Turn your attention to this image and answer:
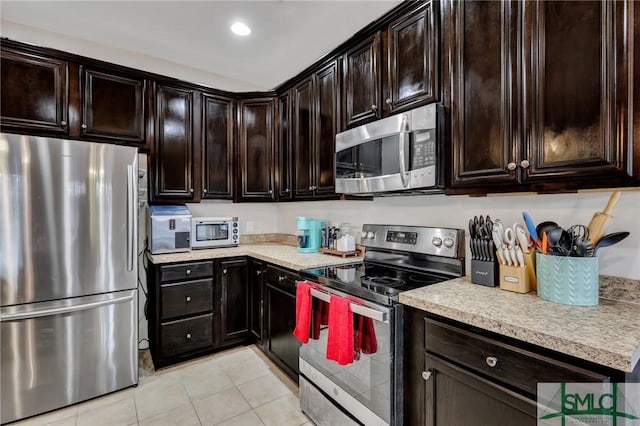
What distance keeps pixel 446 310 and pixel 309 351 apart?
3.48 ft

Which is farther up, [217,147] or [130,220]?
[217,147]

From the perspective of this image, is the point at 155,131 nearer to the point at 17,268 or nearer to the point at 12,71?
the point at 12,71

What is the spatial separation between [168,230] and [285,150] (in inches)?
52.4

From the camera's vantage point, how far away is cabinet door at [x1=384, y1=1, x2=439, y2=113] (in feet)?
5.40

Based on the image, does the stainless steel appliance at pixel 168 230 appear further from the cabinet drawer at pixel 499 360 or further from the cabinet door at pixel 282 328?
the cabinet drawer at pixel 499 360

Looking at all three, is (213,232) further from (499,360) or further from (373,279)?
(499,360)

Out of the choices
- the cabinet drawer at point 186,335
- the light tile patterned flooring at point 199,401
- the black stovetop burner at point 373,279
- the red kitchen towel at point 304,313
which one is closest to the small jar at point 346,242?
the black stovetop burner at point 373,279

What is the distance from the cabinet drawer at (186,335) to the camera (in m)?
2.51

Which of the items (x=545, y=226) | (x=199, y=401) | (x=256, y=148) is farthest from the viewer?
(x=256, y=148)

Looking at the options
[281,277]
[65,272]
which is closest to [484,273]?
[281,277]

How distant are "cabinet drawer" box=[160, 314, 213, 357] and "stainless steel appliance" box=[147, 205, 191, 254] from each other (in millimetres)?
638

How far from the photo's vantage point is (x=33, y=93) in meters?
2.23

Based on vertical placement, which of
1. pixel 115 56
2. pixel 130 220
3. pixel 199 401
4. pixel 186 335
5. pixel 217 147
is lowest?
pixel 199 401

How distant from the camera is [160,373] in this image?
8.14 feet
